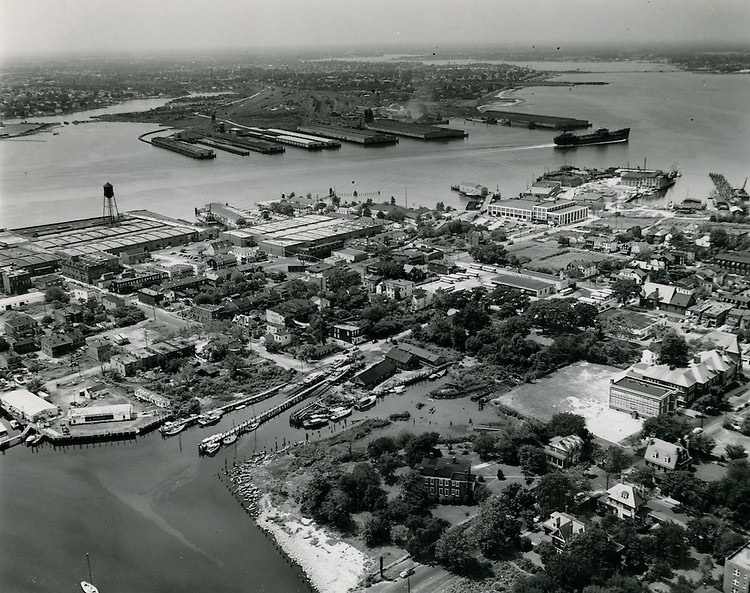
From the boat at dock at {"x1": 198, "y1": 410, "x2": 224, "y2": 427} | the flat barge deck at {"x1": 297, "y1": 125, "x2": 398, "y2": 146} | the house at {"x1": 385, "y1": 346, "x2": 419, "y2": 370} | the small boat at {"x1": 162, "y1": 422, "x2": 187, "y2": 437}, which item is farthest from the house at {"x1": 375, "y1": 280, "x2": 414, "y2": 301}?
the flat barge deck at {"x1": 297, "y1": 125, "x2": 398, "y2": 146}

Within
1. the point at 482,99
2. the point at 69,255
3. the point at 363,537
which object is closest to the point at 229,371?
the point at 363,537

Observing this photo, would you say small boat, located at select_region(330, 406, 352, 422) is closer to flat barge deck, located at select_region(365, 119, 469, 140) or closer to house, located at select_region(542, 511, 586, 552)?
house, located at select_region(542, 511, 586, 552)

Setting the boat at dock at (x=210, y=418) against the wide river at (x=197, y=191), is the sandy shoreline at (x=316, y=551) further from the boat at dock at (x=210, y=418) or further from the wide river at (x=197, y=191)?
the boat at dock at (x=210, y=418)

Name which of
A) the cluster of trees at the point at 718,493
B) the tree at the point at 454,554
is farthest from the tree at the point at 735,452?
the tree at the point at 454,554

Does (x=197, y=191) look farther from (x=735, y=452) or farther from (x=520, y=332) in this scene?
(x=735, y=452)

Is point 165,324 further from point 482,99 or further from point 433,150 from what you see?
point 482,99
